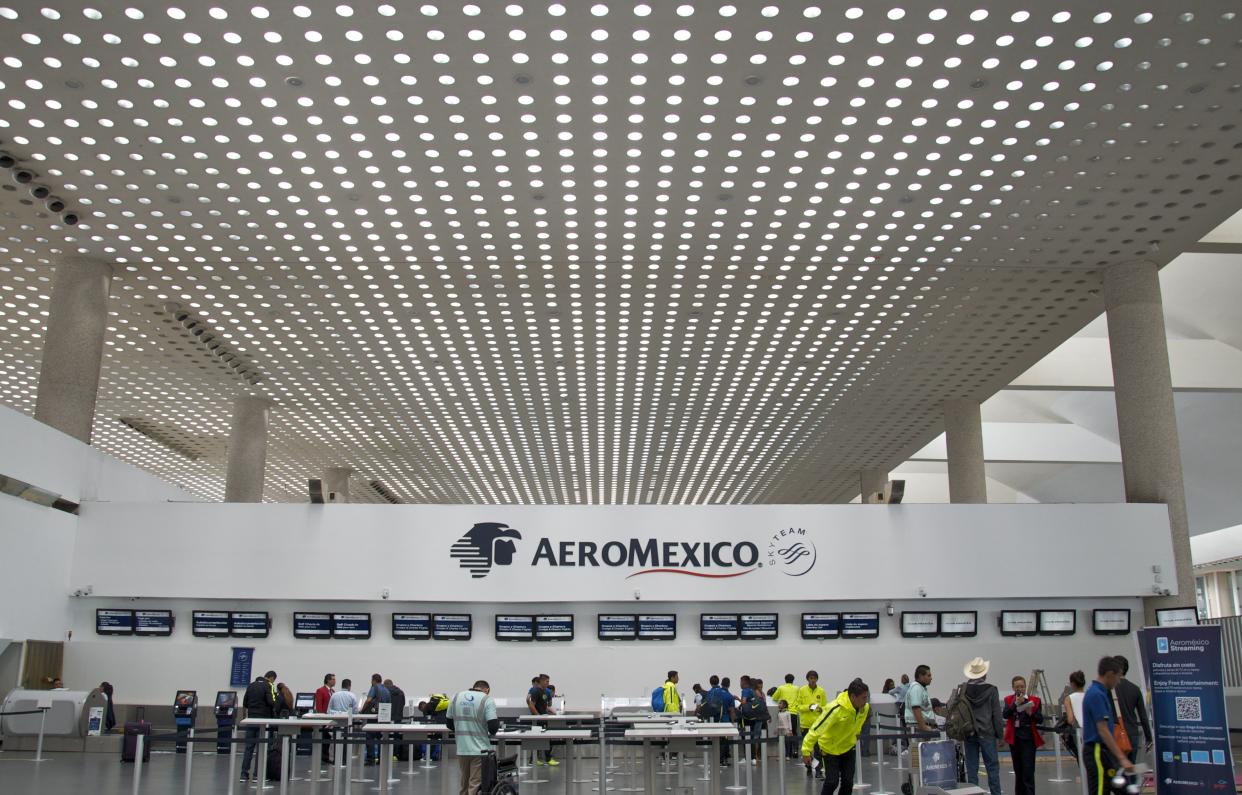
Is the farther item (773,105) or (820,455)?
(820,455)

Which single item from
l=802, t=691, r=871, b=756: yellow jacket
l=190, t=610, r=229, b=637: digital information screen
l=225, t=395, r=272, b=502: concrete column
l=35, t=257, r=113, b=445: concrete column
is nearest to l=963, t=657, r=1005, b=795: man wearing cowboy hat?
l=802, t=691, r=871, b=756: yellow jacket

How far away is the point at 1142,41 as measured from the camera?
33.9 ft

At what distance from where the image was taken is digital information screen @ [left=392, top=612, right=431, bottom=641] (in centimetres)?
1673

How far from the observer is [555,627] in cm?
1673

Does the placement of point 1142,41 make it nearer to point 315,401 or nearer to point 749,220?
point 749,220

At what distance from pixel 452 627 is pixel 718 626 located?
438cm

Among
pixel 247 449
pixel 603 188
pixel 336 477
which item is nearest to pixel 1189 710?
pixel 603 188

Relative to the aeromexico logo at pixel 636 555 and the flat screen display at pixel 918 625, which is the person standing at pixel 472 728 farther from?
the flat screen display at pixel 918 625

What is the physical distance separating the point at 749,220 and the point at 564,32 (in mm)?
5111

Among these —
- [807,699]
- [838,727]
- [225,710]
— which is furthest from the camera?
[225,710]

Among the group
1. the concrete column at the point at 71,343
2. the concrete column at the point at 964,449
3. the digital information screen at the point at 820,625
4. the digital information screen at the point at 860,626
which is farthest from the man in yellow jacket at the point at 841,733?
the concrete column at the point at 964,449

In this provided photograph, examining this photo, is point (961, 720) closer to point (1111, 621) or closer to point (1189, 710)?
point (1189, 710)

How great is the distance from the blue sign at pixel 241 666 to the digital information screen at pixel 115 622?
1782mm

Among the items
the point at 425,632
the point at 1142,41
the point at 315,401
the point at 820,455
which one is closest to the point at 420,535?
the point at 425,632
